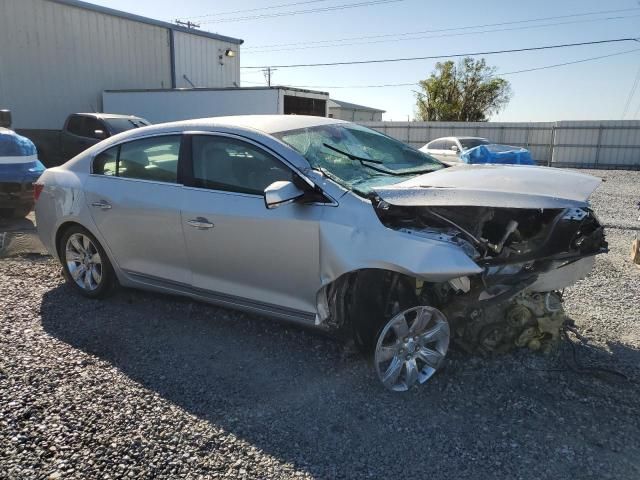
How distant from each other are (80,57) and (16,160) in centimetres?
1154

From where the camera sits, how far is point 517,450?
2623 mm

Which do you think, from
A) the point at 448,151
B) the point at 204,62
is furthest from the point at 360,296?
the point at 204,62

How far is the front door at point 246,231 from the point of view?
335cm

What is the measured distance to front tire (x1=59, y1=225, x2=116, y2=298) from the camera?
4574 millimetres

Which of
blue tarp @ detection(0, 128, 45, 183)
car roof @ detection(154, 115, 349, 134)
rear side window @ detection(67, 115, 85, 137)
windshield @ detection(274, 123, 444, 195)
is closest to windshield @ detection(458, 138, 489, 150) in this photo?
rear side window @ detection(67, 115, 85, 137)

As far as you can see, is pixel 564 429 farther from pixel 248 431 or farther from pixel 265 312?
pixel 265 312

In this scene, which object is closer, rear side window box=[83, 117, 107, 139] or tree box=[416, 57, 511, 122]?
rear side window box=[83, 117, 107, 139]

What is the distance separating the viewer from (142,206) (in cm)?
408

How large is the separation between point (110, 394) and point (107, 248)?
1620 millimetres

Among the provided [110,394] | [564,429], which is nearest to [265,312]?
[110,394]

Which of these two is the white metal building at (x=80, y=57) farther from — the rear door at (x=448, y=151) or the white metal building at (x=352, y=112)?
the white metal building at (x=352, y=112)

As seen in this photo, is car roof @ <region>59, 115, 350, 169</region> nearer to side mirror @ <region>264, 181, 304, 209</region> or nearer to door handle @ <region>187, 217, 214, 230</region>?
side mirror @ <region>264, 181, 304, 209</region>

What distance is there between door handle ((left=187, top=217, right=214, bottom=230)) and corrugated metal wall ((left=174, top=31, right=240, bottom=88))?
18695 millimetres

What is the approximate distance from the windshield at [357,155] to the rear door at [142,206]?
1.02 meters
